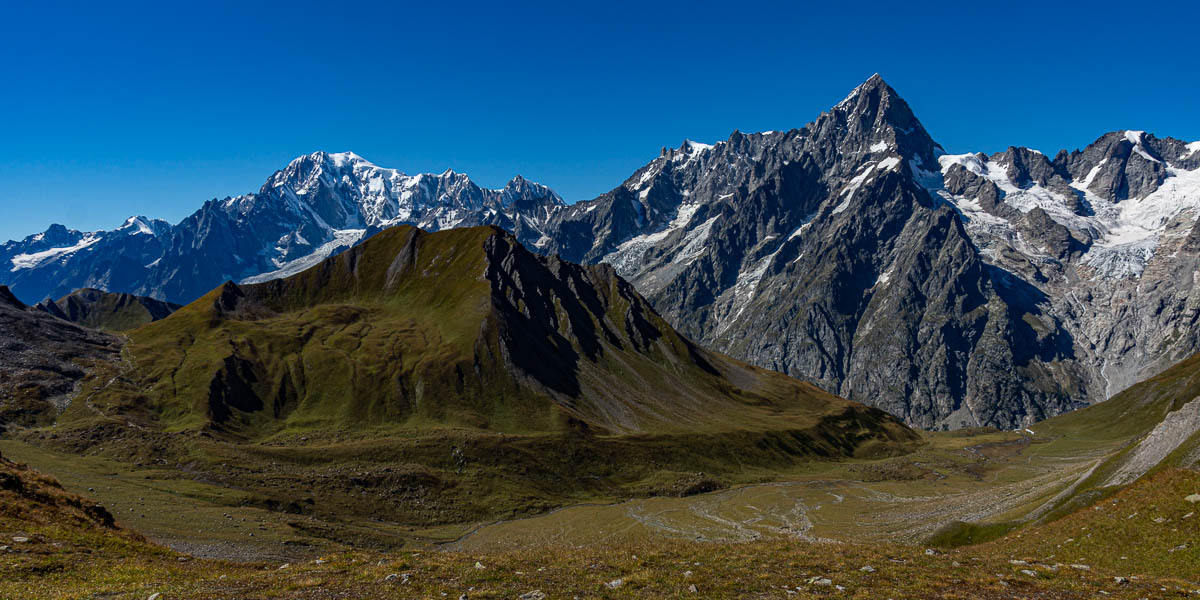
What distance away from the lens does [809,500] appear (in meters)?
154

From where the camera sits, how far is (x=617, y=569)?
3306 centimetres

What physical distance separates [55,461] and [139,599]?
113 meters

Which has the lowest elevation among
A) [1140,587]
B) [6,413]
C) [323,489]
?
[323,489]

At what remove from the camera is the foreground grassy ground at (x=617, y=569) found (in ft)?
88.3

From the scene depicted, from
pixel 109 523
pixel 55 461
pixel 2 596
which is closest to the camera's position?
pixel 2 596

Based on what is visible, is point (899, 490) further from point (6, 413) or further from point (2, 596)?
point (6, 413)

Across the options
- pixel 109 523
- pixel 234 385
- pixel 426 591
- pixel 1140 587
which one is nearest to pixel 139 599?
pixel 426 591

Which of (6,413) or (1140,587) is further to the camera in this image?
(6,413)

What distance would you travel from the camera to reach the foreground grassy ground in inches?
1060

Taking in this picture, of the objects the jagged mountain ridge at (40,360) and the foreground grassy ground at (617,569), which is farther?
the jagged mountain ridge at (40,360)

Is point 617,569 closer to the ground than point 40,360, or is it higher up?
closer to the ground

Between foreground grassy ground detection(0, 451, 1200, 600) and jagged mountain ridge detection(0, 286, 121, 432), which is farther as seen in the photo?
jagged mountain ridge detection(0, 286, 121, 432)

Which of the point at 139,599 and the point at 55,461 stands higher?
the point at 139,599

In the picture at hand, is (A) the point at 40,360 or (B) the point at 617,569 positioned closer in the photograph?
(B) the point at 617,569
